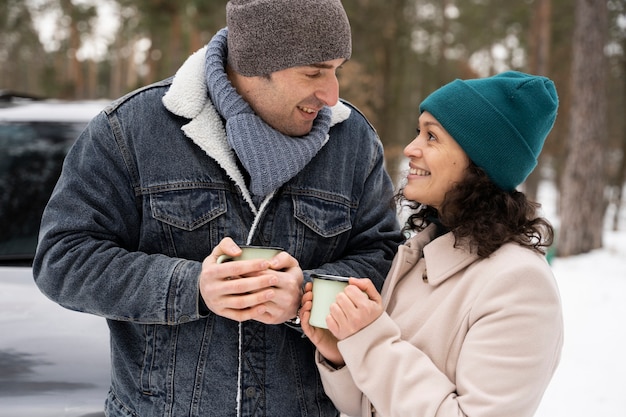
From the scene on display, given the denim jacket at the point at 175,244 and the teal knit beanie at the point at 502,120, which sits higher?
the teal knit beanie at the point at 502,120

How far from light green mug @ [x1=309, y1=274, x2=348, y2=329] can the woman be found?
20mm

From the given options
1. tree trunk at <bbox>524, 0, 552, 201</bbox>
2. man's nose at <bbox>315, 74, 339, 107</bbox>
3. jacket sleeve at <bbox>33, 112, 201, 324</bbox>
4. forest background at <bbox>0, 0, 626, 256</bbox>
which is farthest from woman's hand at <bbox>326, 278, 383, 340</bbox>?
tree trunk at <bbox>524, 0, 552, 201</bbox>

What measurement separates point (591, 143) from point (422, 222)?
8403 mm

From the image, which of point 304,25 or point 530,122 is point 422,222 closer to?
point 530,122

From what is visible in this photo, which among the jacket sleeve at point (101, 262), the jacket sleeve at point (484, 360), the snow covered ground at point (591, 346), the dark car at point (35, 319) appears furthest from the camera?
the snow covered ground at point (591, 346)

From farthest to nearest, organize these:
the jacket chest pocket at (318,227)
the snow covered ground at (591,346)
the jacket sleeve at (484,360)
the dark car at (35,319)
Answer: the snow covered ground at (591,346) < the dark car at (35,319) < the jacket chest pocket at (318,227) < the jacket sleeve at (484,360)

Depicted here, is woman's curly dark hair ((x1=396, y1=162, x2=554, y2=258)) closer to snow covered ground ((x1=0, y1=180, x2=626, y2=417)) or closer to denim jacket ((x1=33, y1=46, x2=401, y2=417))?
denim jacket ((x1=33, y1=46, x2=401, y2=417))

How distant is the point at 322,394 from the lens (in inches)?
67.1

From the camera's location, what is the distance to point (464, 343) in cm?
136

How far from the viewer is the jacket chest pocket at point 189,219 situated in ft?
5.09

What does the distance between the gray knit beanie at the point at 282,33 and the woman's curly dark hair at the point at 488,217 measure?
0.53 metres

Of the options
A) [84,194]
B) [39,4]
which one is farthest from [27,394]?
[39,4]

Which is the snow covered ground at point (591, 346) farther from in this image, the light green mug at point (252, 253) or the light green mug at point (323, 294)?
the light green mug at point (252, 253)

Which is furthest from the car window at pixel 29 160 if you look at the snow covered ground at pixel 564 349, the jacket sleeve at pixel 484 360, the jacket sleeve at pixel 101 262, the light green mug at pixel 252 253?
the jacket sleeve at pixel 484 360
